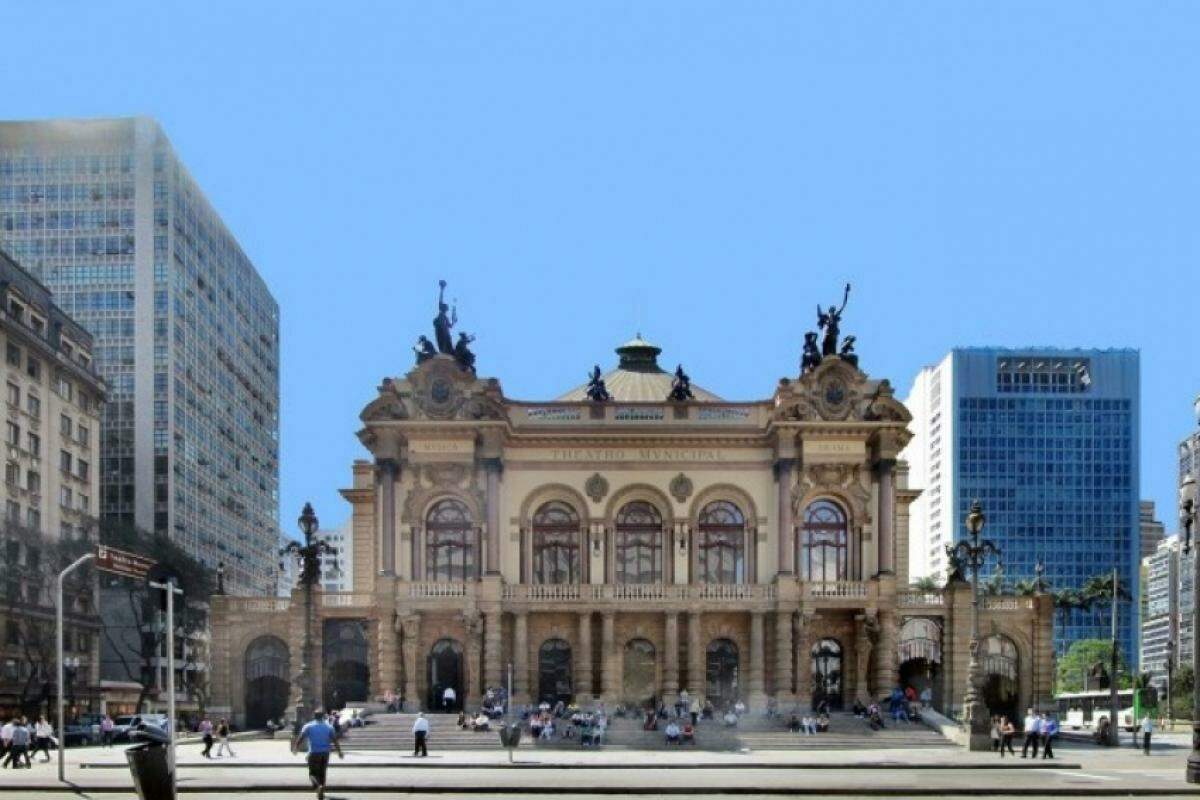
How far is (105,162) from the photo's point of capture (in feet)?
404

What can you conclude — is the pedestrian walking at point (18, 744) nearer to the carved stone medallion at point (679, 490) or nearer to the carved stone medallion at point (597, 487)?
the carved stone medallion at point (597, 487)

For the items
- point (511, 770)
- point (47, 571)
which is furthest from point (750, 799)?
point (47, 571)

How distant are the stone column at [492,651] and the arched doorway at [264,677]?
8676mm

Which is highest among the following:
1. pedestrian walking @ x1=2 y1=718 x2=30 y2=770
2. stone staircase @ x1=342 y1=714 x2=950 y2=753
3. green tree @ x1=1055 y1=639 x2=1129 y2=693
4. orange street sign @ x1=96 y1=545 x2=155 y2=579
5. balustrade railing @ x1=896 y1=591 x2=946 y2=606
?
orange street sign @ x1=96 y1=545 x2=155 y2=579

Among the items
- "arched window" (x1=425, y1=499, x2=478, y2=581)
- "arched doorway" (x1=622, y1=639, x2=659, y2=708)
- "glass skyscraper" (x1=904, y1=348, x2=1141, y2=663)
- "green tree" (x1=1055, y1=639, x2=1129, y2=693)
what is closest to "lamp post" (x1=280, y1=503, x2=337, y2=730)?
"arched window" (x1=425, y1=499, x2=478, y2=581)

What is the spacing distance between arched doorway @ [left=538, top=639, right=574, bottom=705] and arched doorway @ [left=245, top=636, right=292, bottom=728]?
408 inches

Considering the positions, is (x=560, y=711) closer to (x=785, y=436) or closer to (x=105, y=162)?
(x=785, y=436)

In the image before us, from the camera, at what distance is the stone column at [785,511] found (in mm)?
71500

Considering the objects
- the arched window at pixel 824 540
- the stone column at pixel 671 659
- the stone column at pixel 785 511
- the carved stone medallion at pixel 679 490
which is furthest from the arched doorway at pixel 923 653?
the carved stone medallion at pixel 679 490

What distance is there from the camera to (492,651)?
7069 cm

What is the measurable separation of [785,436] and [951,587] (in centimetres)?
894

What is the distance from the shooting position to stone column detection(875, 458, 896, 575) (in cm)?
7150

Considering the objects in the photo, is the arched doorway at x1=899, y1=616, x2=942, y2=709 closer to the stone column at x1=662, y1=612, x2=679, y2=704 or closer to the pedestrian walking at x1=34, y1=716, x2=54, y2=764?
the stone column at x1=662, y1=612, x2=679, y2=704

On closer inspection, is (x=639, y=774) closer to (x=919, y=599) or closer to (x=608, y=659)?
(x=608, y=659)
